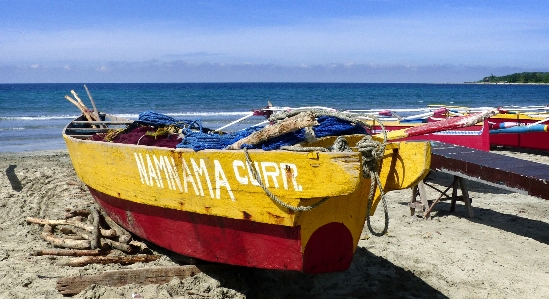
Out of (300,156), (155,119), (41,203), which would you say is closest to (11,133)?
(41,203)

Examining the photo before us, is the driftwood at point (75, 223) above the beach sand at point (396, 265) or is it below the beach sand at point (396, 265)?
above

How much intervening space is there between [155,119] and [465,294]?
3.56 meters

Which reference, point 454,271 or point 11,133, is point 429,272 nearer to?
point 454,271

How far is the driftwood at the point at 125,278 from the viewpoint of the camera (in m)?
4.40

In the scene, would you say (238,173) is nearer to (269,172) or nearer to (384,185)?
(269,172)

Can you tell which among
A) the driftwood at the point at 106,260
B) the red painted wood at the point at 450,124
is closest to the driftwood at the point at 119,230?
the driftwood at the point at 106,260

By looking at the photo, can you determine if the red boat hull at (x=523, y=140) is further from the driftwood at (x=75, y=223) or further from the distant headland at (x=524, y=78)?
the distant headland at (x=524, y=78)

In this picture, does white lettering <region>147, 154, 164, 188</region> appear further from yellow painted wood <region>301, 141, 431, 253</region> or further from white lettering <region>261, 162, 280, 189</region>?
yellow painted wood <region>301, 141, 431, 253</region>

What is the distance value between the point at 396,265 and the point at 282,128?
2.50m

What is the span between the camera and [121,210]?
530 cm

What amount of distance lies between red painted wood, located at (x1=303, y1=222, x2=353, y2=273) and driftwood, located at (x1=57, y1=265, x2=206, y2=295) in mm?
1218

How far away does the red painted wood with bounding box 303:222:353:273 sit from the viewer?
3711 mm

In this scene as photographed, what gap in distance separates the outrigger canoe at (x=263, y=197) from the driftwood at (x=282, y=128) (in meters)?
0.15

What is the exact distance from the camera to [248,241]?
12.8 feet
